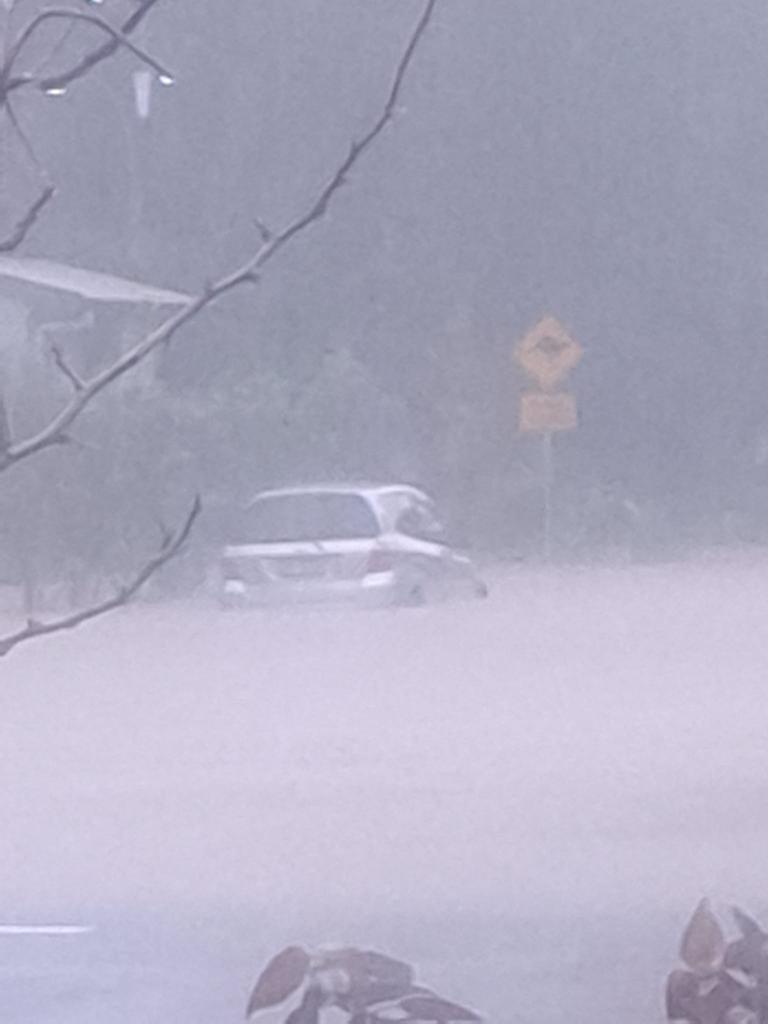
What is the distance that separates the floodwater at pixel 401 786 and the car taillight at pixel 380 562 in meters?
0.08

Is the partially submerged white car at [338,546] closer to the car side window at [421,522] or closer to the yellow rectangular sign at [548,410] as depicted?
the car side window at [421,522]

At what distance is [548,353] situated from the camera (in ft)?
12.5

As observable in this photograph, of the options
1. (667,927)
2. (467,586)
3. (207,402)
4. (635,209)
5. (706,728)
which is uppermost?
(635,209)

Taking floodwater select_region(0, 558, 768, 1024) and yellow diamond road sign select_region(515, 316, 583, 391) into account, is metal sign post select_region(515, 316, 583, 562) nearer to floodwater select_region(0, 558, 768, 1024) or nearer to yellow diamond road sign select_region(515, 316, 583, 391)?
yellow diamond road sign select_region(515, 316, 583, 391)

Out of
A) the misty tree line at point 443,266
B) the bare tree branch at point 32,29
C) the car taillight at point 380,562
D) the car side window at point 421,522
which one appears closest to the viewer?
the bare tree branch at point 32,29

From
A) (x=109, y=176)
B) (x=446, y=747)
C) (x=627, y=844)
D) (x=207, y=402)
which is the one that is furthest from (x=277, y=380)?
(x=627, y=844)

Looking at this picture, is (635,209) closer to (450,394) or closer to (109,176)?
(450,394)

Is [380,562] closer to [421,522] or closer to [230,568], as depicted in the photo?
[421,522]

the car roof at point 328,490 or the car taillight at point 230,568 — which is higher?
the car roof at point 328,490

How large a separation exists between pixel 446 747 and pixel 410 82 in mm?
1106

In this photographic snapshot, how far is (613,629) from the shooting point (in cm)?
408

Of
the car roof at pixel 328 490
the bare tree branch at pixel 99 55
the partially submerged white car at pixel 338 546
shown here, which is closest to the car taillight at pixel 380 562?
the partially submerged white car at pixel 338 546

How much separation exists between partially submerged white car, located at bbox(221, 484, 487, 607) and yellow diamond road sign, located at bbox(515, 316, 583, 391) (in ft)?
0.84

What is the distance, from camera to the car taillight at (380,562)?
3.87 m
